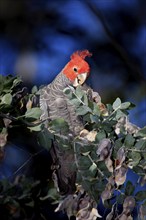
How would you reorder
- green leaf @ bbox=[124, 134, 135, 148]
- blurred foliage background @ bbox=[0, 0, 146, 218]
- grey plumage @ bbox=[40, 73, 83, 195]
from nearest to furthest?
1. green leaf @ bbox=[124, 134, 135, 148]
2. grey plumage @ bbox=[40, 73, 83, 195]
3. blurred foliage background @ bbox=[0, 0, 146, 218]

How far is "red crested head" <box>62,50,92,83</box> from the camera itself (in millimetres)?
983

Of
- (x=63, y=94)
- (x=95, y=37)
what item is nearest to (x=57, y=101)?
(x=63, y=94)

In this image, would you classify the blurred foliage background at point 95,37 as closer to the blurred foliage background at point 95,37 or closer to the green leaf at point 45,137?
the blurred foliage background at point 95,37

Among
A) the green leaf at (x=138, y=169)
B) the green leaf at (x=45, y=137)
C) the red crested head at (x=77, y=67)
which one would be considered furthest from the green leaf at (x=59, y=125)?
the red crested head at (x=77, y=67)

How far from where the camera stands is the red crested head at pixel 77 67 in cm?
98

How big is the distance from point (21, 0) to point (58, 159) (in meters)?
1.97

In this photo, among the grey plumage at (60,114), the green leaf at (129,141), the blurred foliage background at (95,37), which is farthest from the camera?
the blurred foliage background at (95,37)

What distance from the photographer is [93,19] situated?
273cm

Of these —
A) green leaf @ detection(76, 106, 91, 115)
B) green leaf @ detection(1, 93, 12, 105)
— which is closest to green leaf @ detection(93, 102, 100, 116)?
green leaf @ detection(76, 106, 91, 115)

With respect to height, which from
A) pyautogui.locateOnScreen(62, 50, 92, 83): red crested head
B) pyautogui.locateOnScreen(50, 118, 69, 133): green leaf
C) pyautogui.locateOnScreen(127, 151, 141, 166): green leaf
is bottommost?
pyautogui.locateOnScreen(127, 151, 141, 166): green leaf

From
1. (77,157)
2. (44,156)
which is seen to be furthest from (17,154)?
(77,157)

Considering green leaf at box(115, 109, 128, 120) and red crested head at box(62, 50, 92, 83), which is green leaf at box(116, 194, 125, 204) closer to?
green leaf at box(115, 109, 128, 120)

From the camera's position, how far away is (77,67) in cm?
100

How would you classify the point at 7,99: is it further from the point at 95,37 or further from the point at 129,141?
the point at 95,37
